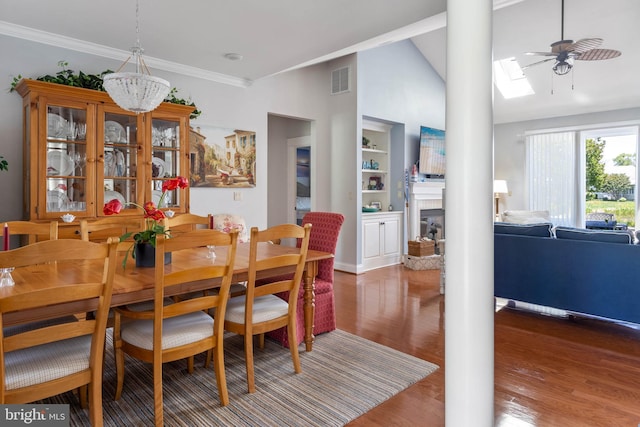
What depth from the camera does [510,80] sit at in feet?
22.6

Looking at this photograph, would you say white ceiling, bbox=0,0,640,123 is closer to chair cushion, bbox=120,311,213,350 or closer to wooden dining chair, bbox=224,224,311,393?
wooden dining chair, bbox=224,224,311,393

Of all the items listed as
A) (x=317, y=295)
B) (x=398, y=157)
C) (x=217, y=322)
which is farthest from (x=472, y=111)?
(x=398, y=157)

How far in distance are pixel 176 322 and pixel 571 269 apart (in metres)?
3.24

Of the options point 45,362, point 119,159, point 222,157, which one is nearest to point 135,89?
point 119,159

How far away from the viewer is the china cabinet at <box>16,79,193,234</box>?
10.0ft

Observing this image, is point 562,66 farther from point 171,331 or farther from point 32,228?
point 32,228

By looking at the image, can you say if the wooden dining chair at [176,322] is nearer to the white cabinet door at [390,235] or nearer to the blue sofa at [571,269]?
the blue sofa at [571,269]

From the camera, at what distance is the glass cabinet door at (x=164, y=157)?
3.74 meters

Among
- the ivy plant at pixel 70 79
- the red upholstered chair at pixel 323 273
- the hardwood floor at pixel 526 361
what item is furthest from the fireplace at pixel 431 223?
the ivy plant at pixel 70 79

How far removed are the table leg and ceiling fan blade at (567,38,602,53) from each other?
11.7 feet

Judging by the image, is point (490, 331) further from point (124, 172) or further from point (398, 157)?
point (398, 157)

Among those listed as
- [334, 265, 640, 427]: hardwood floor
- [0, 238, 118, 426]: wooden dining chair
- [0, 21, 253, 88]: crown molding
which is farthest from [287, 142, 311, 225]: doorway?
[0, 238, 118, 426]: wooden dining chair

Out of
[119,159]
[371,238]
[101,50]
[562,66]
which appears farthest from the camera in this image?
[371,238]

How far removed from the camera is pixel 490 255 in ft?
5.17
